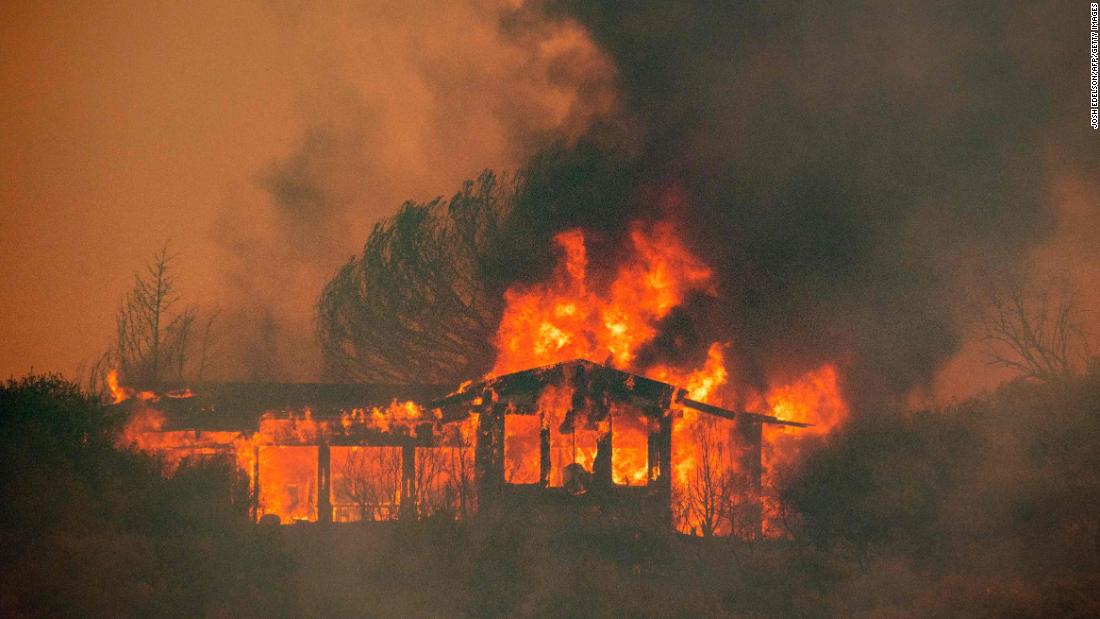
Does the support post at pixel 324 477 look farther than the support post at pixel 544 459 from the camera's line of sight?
Yes

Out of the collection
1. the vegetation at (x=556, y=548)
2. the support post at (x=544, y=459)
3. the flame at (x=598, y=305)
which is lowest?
the vegetation at (x=556, y=548)

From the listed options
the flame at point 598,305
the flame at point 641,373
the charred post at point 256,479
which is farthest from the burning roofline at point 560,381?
the flame at point 598,305

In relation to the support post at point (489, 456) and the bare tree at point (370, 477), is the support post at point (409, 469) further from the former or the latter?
the support post at point (489, 456)

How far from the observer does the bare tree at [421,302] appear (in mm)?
45156

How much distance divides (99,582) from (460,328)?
87.3 ft

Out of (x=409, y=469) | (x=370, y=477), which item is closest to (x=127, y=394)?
(x=370, y=477)

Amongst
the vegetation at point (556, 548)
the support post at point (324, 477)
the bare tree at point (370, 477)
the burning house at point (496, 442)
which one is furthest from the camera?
the support post at point (324, 477)

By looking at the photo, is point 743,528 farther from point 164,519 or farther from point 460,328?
point 460,328

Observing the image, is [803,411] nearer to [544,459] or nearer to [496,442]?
[544,459]

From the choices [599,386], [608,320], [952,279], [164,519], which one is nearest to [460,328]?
[608,320]

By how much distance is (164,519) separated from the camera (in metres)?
23.7

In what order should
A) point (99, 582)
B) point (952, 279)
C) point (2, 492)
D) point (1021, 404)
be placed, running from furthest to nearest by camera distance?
1. point (952, 279)
2. point (1021, 404)
3. point (2, 492)
4. point (99, 582)

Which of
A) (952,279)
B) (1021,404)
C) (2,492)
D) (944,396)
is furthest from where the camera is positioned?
(952,279)

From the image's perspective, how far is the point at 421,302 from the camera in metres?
46.3
